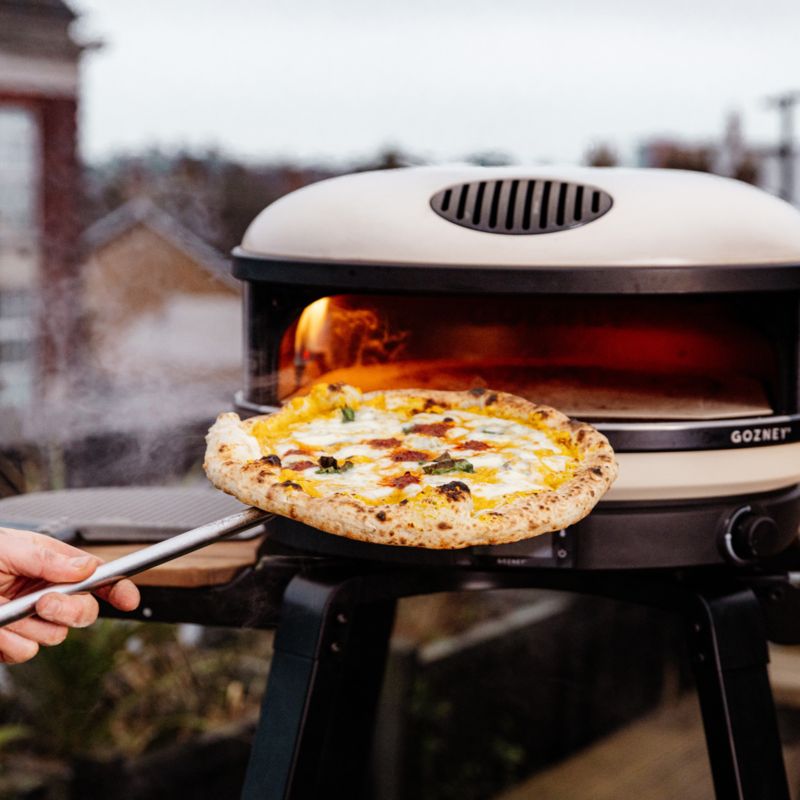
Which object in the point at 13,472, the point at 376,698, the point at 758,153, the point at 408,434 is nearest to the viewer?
the point at 408,434

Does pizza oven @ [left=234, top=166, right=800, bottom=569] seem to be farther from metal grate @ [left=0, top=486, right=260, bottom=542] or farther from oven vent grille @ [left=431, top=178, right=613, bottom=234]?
metal grate @ [left=0, top=486, right=260, bottom=542]

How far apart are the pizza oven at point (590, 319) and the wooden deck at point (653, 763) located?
6.40 ft

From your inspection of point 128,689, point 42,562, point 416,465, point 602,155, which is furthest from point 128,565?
point 602,155

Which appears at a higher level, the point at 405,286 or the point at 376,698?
the point at 405,286

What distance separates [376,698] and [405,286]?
1.04 m

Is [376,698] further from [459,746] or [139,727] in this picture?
[459,746]

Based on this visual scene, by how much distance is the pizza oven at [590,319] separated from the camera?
1662 mm

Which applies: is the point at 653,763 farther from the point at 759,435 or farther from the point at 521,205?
the point at 521,205

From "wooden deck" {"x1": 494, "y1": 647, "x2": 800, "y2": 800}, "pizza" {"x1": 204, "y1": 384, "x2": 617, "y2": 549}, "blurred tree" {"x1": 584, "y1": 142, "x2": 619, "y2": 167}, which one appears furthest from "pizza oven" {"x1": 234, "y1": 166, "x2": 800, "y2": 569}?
"blurred tree" {"x1": 584, "y1": 142, "x2": 619, "y2": 167}

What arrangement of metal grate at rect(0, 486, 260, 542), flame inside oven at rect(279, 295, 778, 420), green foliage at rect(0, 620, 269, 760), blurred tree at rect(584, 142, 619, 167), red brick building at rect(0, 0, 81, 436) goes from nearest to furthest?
1. flame inside oven at rect(279, 295, 778, 420)
2. metal grate at rect(0, 486, 260, 542)
3. green foliage at rect(0, 620, 269, 760)
4. red brick building at rect(0, 0, 81, 436)
5. blurred tree at rect(584, 142, 619, 167)

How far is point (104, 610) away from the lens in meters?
1.92

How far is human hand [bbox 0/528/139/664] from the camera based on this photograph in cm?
133

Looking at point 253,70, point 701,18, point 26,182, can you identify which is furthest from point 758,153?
point 26,182

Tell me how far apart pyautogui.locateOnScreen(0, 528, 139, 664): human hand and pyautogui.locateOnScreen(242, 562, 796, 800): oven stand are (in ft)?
0.94
